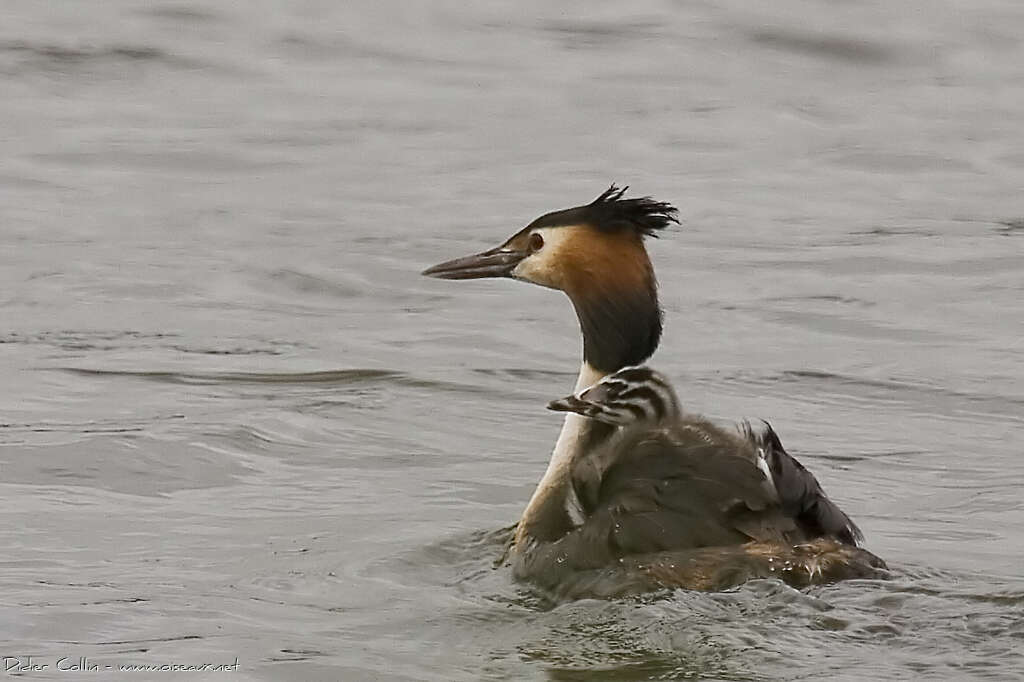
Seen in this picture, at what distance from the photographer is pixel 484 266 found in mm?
8367

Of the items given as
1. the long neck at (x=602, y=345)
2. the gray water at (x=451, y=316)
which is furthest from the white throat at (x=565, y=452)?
the gray water at (x=451, y=316)

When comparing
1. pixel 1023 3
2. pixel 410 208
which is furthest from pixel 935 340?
pixel 1023 3

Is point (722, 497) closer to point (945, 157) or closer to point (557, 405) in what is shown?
point (557, 405)

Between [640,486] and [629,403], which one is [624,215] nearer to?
[629,403]

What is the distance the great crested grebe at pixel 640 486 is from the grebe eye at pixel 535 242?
0.30ft

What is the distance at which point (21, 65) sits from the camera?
682 inches

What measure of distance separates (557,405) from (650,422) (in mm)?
311

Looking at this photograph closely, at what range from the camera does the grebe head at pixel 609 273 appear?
312 inches

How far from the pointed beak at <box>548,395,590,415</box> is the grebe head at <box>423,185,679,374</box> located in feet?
1.15

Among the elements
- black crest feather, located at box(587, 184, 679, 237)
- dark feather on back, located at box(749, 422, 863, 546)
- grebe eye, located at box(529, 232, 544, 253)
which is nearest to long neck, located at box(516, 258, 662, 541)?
black crest feather, located at box(587, 184, 679, 237)

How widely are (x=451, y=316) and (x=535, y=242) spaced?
3736 millimetres

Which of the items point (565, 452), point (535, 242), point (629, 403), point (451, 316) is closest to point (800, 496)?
point (629, 403)

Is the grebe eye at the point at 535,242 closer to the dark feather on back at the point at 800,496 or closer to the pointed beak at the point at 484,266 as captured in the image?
the pointed beak at the point at 484,266

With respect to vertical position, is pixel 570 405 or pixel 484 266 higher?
pixel 484 266
